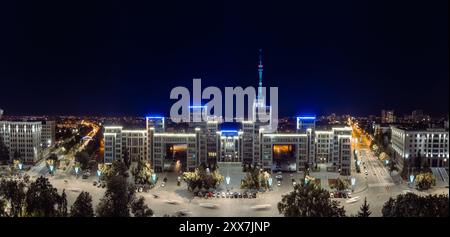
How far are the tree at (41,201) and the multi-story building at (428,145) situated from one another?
7913 mm

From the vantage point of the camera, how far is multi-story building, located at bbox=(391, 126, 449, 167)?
1013 cm

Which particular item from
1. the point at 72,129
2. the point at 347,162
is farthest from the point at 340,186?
the point at 72,129

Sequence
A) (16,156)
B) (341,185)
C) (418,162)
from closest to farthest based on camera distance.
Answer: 1. (341,185)
2. (418,162)
3. (16,156)

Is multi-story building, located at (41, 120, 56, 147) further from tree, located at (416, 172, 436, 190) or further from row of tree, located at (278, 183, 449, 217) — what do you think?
tree, located at (416, 172, 436, 190)

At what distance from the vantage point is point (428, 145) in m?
10.2

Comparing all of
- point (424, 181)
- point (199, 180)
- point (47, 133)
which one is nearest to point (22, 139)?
point (47, 133)

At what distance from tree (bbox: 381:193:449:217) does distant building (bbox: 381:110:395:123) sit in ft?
48.0

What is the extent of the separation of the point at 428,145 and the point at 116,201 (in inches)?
304

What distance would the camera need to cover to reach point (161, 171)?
32.8 feet

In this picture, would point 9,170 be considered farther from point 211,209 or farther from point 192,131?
point 211,209

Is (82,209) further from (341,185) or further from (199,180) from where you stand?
(341,185)

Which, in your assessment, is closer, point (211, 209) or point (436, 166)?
point (211, 209)

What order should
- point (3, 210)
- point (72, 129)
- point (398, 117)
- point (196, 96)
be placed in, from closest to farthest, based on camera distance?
point (3, 210)
point (196, 96)
point (72, 129)
point (398, 117)

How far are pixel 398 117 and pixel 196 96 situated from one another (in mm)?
11687
